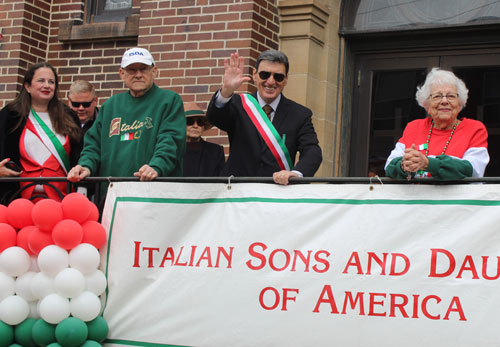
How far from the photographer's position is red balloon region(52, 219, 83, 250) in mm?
5105

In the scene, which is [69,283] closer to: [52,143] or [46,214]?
[46,214]

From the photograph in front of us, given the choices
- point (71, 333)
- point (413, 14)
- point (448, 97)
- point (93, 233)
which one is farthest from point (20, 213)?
point (413, 14)

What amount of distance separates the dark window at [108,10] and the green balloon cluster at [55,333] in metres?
4.57

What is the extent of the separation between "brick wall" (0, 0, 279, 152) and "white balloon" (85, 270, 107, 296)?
2686mm

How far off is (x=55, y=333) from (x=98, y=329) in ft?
0.84

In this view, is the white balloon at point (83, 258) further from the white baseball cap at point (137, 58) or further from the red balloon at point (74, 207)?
the white baseball cap at point (137, 58)

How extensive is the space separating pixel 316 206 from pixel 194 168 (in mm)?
1950

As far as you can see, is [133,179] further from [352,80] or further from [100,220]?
[352,80]

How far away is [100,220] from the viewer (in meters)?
5.65

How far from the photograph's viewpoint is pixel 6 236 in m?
5.27

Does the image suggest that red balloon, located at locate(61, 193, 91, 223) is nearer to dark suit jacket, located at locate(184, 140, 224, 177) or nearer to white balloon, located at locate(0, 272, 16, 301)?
white balloon, located at locate(0, 272, 16, 301)

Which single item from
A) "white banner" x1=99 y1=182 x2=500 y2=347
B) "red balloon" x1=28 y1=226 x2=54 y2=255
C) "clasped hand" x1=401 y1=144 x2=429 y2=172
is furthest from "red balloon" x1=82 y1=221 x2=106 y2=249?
"clasped hand" x1=401 y1=144 x2=429 y2=172

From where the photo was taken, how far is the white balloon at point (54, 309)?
5.04 meters

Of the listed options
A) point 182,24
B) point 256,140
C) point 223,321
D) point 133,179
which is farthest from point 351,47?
point 223,321
